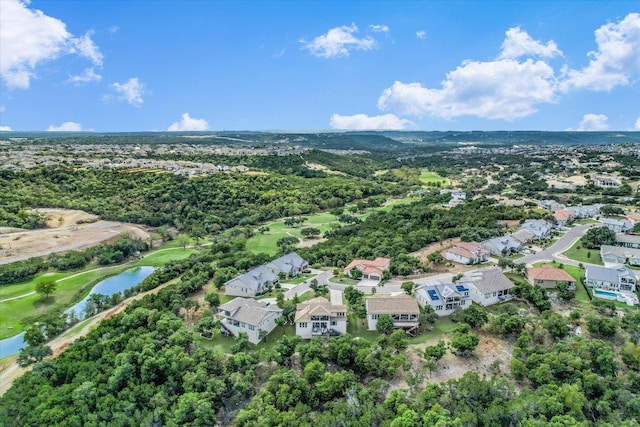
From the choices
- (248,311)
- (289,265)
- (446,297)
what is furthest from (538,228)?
(248,311)

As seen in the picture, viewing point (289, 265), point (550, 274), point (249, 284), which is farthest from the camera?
point (289, 265)

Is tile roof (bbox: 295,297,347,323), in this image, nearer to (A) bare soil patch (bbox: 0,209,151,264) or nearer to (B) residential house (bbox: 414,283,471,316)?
(B) residential house (bbox: 414,283,471,316)

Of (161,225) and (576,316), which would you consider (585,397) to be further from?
(161,225)

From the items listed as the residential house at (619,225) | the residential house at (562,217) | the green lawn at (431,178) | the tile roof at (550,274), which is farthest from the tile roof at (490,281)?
the green lawn at (431,178)

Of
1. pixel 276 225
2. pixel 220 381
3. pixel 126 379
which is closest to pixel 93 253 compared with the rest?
pixel 276 225

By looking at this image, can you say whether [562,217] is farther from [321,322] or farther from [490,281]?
[321,322]
